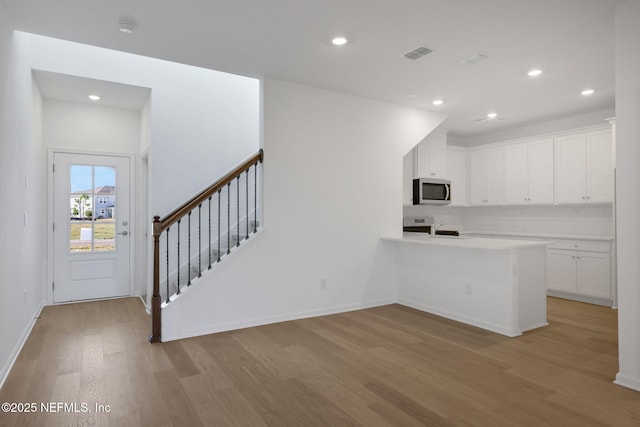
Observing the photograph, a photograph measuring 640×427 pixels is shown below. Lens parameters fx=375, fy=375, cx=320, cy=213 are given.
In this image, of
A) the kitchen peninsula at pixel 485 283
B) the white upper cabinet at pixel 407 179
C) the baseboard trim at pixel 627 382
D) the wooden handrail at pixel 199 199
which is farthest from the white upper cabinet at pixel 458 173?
the baseboard trim at pixel 627 382

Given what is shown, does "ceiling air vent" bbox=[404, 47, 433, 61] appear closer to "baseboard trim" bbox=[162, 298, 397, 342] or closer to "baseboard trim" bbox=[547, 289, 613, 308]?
"baseboard trim" bbox=[162, 298, 397, 342]

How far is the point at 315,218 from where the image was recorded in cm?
455

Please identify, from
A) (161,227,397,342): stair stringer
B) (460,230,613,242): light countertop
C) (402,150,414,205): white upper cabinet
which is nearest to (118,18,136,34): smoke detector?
(161,227,397,342): stair stringer

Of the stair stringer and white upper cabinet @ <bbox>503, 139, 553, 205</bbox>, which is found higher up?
white upper cabinet @ <bbox>503, 139, 553, 205</bbox>

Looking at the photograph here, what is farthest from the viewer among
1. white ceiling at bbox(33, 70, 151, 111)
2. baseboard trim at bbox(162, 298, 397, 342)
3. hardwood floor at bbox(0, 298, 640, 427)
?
white ceiling at bbox(33, 70, 151, 111)

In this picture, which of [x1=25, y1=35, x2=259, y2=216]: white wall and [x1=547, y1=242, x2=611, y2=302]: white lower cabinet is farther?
[x1=547, y1=242, x2=611, y2=302]: white lower cabinet

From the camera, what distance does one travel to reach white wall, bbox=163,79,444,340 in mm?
4016

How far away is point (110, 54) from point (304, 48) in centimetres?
253

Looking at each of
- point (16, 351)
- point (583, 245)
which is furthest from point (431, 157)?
point (16, 351)

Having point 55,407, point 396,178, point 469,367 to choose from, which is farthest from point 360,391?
point 396,178

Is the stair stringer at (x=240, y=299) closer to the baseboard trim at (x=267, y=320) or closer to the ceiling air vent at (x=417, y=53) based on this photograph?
the baseboard trim at (x=267, y=320)

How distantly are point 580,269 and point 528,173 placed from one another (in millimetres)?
1711

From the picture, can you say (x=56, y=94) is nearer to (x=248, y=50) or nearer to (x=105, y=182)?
(x=105, y=182)

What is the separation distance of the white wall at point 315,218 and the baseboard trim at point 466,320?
34cm
